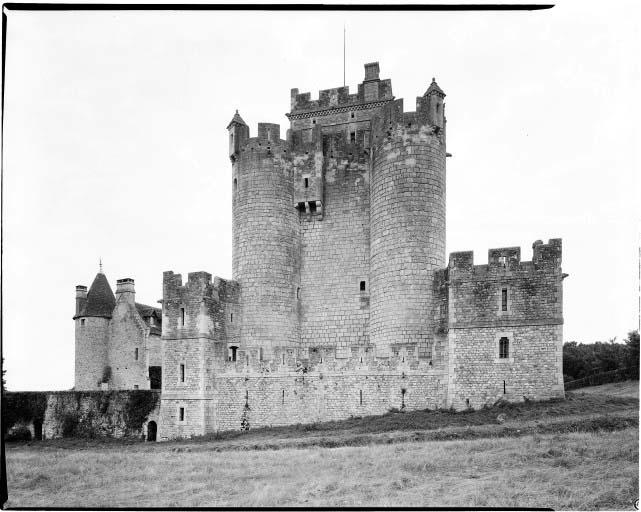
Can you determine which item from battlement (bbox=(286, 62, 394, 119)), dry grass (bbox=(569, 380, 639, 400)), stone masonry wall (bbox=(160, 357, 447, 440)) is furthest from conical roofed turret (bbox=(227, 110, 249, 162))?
dry grass (bbox=(569, 380, 639, 400))

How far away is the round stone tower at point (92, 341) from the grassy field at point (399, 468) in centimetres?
1879

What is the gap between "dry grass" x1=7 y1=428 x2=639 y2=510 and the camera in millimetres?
14500

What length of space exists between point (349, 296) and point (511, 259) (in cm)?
767

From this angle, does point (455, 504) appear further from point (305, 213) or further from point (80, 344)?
point (80, 344)

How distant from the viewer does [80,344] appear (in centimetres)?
4172

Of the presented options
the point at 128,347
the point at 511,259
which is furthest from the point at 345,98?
the point at 128,347

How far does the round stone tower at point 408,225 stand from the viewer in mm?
27766

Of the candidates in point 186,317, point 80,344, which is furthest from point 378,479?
point 80,344

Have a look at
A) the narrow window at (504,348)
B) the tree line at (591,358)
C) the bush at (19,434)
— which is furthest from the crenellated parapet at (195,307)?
the tree line at (591,358)

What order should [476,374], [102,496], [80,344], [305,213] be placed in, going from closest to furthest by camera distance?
1. [102,496]
2. [476,374]
3. [305,213]
4. [80,344]

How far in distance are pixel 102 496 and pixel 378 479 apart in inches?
245

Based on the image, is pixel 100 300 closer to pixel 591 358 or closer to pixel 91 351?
pixel 91 351

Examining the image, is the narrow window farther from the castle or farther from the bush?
the bush

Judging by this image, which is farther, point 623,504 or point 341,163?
point 341,163
